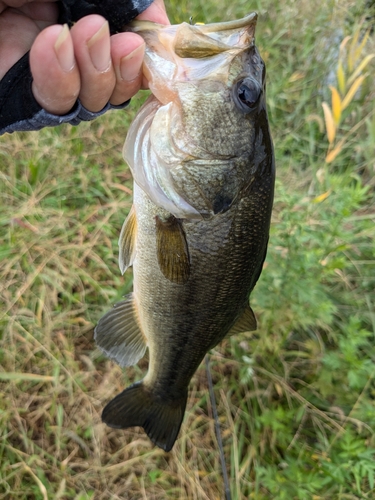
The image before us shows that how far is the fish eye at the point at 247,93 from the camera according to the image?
1240 mm

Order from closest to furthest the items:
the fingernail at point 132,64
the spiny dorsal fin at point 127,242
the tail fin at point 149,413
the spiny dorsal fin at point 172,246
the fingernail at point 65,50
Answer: the fingernail at point 65,50 < the fingernail at point 132,64 < the spiny dorsal fin at point 172,246 < the spiny dorsal fin at point 127,242 < the tail fin at point 149,413

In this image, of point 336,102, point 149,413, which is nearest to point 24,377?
point 149,413

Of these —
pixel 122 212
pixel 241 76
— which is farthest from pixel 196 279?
pixel 122 212

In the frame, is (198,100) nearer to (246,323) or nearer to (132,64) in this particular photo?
(132,64)

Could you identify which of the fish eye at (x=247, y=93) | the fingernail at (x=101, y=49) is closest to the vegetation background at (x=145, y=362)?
the fish eye at (x=247, y=93)

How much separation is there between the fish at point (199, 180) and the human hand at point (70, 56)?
0.08 meters

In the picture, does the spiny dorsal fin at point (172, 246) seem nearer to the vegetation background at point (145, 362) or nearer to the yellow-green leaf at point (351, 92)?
the vegetation background at point (145, 362)

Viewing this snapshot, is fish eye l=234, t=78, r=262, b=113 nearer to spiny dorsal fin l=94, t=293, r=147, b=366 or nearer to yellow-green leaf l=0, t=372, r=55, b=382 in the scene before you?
spiny dorsal fin l=94, t=293, r=147, b=366

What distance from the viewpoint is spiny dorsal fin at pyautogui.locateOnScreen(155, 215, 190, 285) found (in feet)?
4.41

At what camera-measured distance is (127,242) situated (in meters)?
1.50

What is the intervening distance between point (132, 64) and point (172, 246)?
1.84 feet

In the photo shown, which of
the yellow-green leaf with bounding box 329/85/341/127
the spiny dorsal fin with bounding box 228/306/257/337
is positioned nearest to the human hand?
the spiny dorsal fin with bounding box 228/306/257/337

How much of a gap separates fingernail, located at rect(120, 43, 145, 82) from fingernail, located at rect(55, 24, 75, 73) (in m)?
0.15

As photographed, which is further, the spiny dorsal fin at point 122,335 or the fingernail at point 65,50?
the spiny dorsal fin at point 122,335
